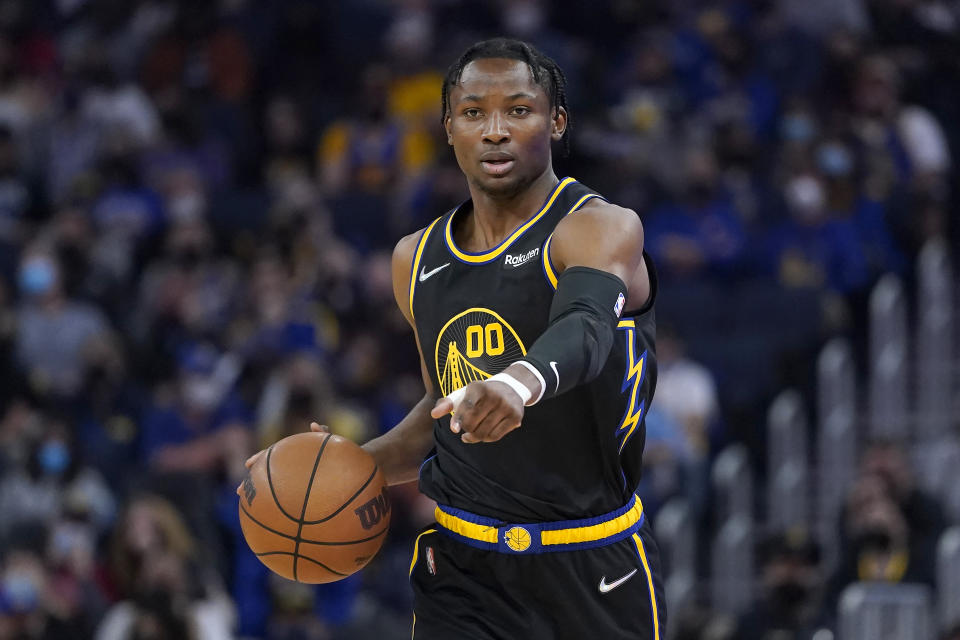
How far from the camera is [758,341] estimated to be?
11594 millimetres

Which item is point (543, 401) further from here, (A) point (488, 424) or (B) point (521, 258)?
(A) point (488, 424)

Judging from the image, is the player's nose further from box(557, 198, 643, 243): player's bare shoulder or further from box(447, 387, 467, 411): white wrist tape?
box(447, 387, 467, 411): white wrist tape

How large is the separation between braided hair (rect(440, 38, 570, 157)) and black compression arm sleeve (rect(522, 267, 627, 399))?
0.63 m

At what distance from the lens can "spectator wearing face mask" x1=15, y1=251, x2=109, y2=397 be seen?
11.9 meters

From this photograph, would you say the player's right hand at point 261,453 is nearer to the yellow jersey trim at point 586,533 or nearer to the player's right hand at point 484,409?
the yellow jersey trim at point 586,533

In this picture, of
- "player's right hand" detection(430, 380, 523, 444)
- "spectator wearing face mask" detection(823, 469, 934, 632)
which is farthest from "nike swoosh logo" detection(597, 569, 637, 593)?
"spectator wearing face mask" detection(823, 469, 934, 632)

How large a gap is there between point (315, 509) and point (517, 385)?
1.35 meters

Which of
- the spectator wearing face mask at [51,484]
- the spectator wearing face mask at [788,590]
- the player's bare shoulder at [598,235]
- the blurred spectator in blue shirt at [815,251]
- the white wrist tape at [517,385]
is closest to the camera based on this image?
the white wrist tape at [517,385]

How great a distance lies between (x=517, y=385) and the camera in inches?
141

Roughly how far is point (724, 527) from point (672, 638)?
134 centimetres

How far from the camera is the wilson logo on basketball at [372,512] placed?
15.5 ft

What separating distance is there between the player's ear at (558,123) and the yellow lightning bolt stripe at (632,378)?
0.63m

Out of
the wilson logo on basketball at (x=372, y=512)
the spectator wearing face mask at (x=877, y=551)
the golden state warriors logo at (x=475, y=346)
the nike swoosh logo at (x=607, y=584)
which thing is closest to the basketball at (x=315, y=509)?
the wilson logo on basketball at (x=372, y=512)

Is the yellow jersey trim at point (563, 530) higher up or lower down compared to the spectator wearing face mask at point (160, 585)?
higher up
